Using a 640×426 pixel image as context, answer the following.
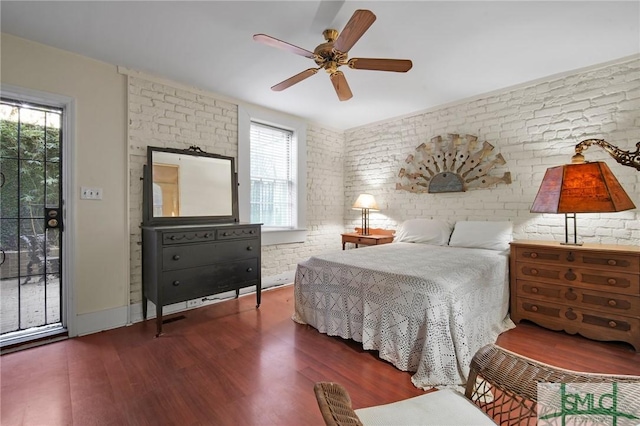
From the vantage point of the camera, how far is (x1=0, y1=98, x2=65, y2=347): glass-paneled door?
2.43 metres

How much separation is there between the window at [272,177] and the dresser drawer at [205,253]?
827 millimetres

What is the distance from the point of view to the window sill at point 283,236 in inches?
156

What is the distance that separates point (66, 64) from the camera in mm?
2555

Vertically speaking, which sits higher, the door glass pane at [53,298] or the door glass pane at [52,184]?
the door glass pane at [52,184]

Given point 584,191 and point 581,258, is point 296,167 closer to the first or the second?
point 584,191

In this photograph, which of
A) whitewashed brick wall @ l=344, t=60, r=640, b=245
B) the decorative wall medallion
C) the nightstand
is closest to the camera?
whitewashed brick wall @ l=344, t=60, r=640, b=245

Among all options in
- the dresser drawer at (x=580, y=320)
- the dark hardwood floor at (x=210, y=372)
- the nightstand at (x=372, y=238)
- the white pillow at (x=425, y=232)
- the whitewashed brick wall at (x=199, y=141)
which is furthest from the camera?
the nightstand at (x=372, y=238)


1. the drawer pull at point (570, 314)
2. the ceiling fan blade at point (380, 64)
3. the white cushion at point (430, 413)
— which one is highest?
the ceiling fan blade at point (380, 64)

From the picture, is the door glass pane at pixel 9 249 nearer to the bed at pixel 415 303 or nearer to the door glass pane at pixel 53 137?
the door glass pane at pixel 53 137

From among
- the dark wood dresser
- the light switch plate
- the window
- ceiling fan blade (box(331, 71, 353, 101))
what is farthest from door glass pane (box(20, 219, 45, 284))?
ceiling fan blade (box(331, 71, 353, 101))

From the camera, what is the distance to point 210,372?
2.00m

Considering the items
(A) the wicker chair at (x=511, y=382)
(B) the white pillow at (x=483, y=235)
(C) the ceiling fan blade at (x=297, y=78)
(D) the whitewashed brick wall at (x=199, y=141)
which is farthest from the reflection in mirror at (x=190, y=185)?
(A) the wicker chair at (x=511, y=382)

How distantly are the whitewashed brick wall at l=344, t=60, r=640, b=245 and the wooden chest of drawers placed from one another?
1.85ft

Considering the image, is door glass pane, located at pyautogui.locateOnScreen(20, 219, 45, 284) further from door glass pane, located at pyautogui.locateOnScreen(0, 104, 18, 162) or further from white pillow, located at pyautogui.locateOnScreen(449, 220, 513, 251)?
white pillow, located at pyautogui.locateOnScreen(449, 220, 513, 251)
